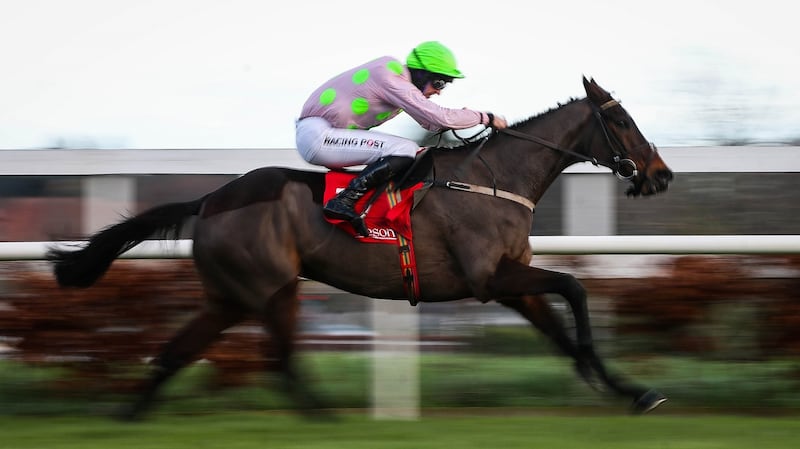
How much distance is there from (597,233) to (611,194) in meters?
0.39

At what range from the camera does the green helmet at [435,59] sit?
4.84 metres

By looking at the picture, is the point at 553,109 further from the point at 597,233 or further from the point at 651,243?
the point at 597,233

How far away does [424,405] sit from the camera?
5.05 metres

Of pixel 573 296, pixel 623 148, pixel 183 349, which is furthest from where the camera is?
pixel 623 148

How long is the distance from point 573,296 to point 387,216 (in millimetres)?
889

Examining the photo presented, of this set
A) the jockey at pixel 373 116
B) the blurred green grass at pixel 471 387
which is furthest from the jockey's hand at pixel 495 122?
the blurred green grass at pixel 471 387

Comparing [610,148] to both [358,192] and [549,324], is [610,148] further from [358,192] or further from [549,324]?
[358,192]

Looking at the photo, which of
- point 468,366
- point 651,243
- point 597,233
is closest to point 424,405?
point 468,366

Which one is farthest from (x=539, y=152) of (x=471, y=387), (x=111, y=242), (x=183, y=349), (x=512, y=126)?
(x=111, y=242)

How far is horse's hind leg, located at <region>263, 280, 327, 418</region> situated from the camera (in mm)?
4680

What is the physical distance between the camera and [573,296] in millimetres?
4539

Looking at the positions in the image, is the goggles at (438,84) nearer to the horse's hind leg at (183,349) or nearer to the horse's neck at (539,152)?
the horse's neck at (539,152)

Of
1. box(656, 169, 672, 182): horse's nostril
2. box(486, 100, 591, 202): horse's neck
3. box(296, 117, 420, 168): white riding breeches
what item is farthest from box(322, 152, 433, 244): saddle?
box(656, 169, 672, 182): horse's nostril

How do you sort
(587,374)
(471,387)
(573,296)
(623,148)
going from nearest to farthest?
(573,296), (587,374), (623,148), (471,387)
